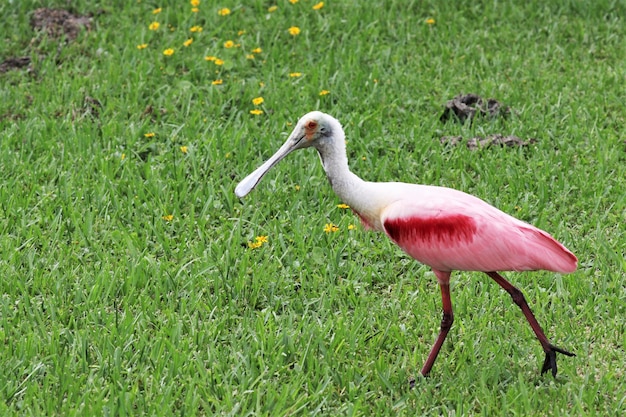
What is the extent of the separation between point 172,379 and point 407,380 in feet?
3.37

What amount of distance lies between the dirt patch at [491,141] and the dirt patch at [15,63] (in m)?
3.20

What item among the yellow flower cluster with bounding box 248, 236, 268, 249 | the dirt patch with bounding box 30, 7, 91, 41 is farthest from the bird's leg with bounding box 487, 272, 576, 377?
the dirt patch with bounding box 30, 7, 91, 41

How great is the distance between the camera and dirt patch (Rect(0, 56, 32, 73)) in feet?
25.7

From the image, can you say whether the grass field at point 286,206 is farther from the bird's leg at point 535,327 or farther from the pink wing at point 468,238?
the pink wing at point 468,238

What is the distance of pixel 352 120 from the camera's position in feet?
23.1

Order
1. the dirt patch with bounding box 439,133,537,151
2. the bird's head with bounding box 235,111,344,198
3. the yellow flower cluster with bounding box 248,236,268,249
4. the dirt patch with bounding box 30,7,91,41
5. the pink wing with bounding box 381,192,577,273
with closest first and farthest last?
the pink wing with bounding box 381,192,577,273, the bird's head with bounding box 235,111,344,198, the yellow flower cluster with bounding box 248,236,268,249, the dirt patch with bounding box 439,133,537,151, the dirt patch with bounding box 30,7,91,41

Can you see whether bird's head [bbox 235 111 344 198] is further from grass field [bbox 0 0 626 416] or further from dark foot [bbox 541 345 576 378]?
dark foot [bbox 541 345 576 378]

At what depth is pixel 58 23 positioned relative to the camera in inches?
328

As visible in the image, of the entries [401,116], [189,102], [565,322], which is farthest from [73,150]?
[565,322]

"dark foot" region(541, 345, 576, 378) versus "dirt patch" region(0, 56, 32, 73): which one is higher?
"dirt patch" region(0, 56, 32, 73)

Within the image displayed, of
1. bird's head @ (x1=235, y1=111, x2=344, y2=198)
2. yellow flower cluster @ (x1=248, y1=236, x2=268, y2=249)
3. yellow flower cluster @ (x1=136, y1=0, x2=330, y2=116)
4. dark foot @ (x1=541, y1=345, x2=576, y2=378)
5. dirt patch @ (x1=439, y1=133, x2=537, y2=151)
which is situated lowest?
yellow flower cluster @ (x1=248, y1=236, x2=268, y2=249)

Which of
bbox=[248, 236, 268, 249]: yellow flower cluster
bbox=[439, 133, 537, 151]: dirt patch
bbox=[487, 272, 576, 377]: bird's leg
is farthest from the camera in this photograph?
bbox=[439, 133, 537, 151]: dirt patch

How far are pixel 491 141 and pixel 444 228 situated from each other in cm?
238

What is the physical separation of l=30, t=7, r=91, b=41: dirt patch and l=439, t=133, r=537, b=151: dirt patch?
10.4 feet
